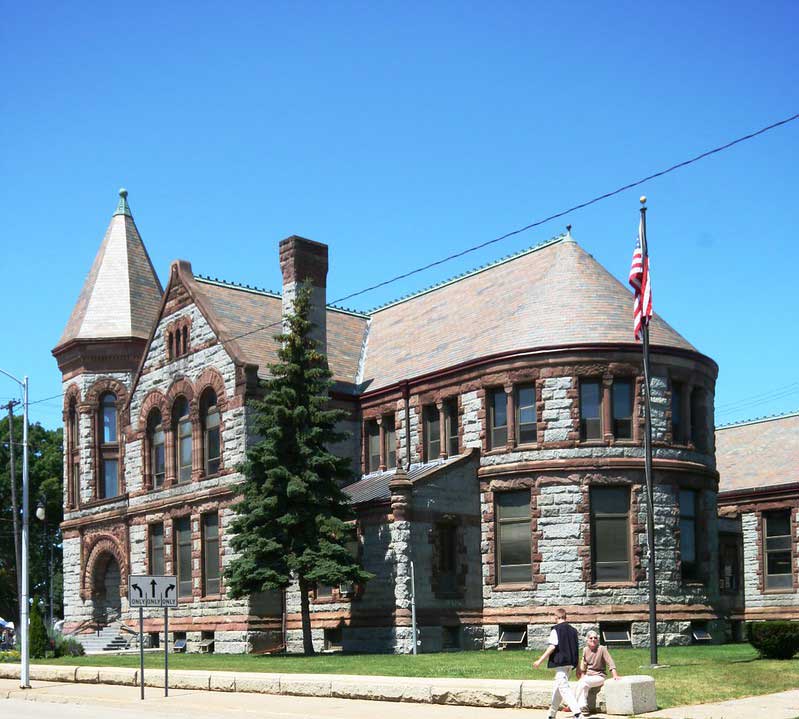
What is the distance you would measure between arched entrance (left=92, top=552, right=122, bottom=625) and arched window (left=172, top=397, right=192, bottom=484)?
7.50 metres

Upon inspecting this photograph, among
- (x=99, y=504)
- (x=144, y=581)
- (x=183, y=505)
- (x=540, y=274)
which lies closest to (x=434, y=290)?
(x=540, y=274)

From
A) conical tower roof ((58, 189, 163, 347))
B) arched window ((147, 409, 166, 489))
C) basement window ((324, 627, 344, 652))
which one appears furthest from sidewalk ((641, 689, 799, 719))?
conical tower roof ((58, 189, 163, 347))

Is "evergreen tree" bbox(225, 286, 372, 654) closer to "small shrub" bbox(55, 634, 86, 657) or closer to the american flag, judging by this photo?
"small shrub" bbox(55, 634, 86, 657)

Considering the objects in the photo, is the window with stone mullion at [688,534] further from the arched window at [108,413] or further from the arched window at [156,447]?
the arched window at [108,413]

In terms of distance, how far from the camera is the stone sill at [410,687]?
59.9ft

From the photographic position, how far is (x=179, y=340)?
4384 centimetres

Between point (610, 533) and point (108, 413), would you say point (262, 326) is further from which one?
point (610, 533)

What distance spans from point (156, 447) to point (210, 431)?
13.7 ft

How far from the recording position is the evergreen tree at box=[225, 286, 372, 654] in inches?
1334

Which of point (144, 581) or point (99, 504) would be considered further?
point (99, 504)

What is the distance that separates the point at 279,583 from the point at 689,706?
1707 cm

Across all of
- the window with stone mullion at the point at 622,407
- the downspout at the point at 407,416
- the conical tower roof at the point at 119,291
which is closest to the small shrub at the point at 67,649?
the downspout at the point at 407,416

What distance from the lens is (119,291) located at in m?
51.4

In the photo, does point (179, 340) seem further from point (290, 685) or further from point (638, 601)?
point (290, 685)
